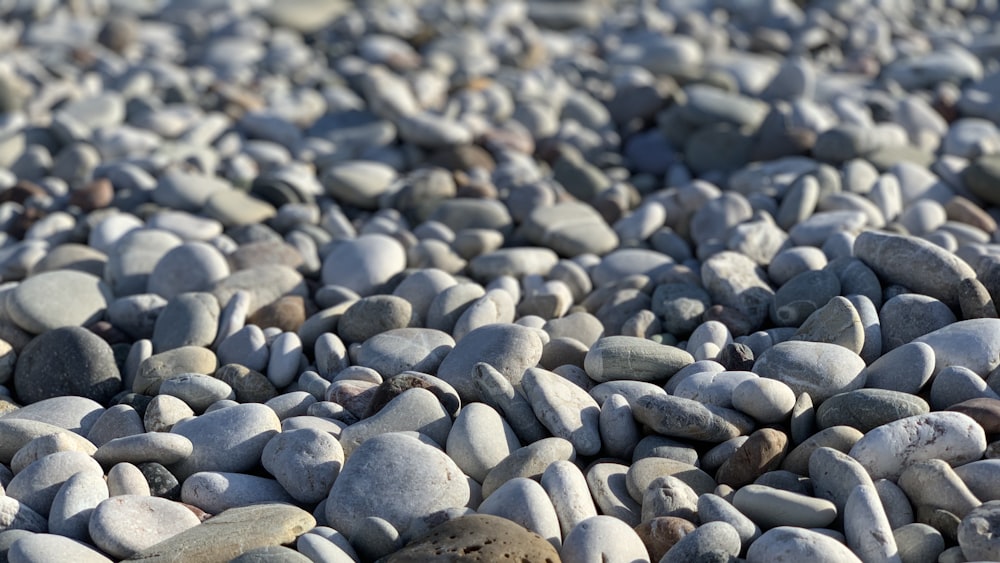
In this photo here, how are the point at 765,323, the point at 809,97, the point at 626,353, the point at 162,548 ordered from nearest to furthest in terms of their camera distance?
the point at 162,548
the point at 626,353
the point at 765,323
the point at 809,97

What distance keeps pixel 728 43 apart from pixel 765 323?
13.9 ft

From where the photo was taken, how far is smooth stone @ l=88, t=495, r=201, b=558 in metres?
2.18

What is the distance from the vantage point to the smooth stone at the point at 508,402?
260cm

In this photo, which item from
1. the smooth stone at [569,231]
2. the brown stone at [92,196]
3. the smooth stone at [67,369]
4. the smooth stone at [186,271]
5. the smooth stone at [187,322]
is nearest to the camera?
the smooth stone at [67,369]

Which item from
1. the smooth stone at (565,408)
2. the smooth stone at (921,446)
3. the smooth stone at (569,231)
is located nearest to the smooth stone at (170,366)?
the smooth stone at (565,408)

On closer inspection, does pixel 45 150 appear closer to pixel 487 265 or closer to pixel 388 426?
pixel 487 265

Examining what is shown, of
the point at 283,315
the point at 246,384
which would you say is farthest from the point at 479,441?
the point at 283,315

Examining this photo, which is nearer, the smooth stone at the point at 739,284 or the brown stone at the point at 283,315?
the smooth stone at the point at 739,284

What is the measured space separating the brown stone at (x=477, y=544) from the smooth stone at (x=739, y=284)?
139 cm

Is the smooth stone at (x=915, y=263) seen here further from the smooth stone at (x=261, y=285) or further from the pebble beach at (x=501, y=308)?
the smooth stone at (x=261, y=285)

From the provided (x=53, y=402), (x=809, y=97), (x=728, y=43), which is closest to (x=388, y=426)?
(x=53, y=402)

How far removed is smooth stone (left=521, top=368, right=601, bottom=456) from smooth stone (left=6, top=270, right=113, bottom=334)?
1679mm

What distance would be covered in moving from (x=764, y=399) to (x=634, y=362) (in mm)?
397

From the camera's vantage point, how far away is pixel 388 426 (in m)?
2.56
